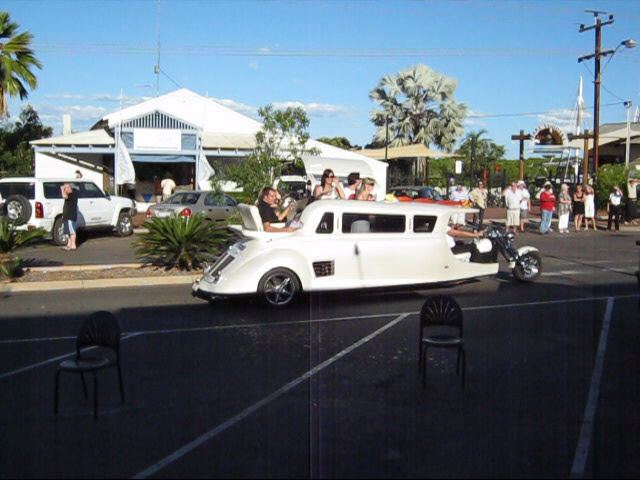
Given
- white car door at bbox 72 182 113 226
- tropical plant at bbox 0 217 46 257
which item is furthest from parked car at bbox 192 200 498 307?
white car door at bbox 72 182 113 226

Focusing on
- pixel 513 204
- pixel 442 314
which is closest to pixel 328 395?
pixel 442 314

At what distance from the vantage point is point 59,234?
19.5m

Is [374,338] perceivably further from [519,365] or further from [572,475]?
[572,475]

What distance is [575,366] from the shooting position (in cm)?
767

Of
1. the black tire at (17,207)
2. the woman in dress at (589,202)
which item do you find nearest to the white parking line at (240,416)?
the black tire at (17,207)

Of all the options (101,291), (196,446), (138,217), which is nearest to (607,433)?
(196,446)

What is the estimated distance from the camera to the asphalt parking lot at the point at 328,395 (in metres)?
5.16

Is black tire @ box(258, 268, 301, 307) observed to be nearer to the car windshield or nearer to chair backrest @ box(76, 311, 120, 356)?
chair backrest @ box(76, 311, 120, 356)

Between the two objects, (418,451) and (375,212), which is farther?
(375,212)

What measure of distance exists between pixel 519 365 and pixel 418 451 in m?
2.80

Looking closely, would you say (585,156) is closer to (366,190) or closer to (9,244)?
(366,190)

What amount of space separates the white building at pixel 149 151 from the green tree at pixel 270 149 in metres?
6.94

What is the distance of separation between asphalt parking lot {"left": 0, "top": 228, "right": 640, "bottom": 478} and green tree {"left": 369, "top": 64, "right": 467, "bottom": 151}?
3747 centimetres

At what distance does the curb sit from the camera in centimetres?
1320
